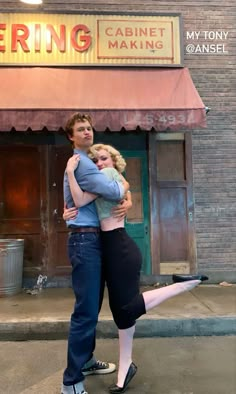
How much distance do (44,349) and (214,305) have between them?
2283mm

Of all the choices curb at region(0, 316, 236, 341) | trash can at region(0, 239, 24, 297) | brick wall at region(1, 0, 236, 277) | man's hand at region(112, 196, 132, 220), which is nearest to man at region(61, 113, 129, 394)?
man's hand at region(112, 196, 132, 220)

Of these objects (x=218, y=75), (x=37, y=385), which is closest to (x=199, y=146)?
(x=218, y=75)

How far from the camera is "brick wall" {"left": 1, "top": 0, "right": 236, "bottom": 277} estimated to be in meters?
6.68

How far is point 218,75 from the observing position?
6781 millimetres

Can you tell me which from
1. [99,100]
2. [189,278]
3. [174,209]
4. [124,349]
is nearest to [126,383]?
[124,349]

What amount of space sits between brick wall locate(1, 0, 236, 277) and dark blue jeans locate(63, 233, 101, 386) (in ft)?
13.0

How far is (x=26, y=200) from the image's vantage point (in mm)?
6559

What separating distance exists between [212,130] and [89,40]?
2467mm

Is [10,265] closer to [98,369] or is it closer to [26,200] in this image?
[26,200]

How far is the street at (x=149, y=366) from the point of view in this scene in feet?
10.9

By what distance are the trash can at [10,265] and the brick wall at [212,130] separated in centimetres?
287

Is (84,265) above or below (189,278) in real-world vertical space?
above

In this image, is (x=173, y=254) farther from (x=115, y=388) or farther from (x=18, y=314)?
(x=115, y=388)

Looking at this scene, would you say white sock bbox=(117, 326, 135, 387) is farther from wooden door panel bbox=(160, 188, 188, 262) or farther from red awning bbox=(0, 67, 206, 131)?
wooden door panel bbox=(160, 188, 188, 262)
